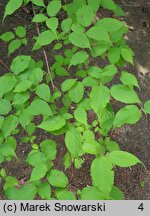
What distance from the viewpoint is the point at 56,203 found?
4.17ft

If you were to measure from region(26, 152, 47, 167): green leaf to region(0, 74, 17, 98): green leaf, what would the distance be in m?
0.34

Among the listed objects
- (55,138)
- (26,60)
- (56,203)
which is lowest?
(55,138)

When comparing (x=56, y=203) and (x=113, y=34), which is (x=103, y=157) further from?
(x=113, y=34)

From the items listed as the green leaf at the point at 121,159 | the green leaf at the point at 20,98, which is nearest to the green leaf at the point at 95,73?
the green leaf at the point at 20,98

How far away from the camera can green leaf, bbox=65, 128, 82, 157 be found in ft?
4.21

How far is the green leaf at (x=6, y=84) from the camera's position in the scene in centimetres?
146

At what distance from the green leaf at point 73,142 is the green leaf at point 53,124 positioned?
48 millimetres

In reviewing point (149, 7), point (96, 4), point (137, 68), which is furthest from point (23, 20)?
point (96, 4)

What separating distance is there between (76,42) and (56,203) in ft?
2.43

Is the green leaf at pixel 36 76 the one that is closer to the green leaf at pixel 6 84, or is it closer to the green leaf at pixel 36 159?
the green leaf at pixel 6 84

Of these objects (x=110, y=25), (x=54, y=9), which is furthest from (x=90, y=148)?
(x=54, y=9)

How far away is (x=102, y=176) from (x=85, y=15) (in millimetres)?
820

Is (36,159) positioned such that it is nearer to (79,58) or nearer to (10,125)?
(10,125)

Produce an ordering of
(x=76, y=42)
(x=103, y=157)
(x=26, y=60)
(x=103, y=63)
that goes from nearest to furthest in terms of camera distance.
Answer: (x=103, y=157) < (x=76, y=42) < (x=26, y=60) < (x=103, y=63)
